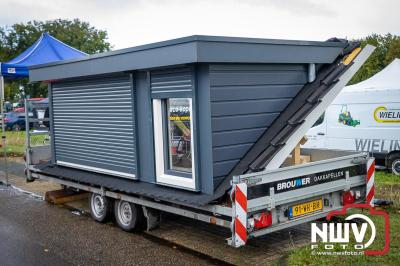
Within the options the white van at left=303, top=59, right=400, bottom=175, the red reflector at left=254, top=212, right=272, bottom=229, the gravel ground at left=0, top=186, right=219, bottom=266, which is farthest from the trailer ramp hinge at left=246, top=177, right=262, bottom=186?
the white van at left=303, top=59, right=400, bottom=175

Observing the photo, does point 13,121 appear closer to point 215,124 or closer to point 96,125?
point 96,125

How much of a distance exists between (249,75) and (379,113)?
8046mm

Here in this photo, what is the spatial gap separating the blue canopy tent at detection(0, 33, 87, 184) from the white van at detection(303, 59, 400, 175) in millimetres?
7620

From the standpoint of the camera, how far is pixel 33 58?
45.8ft

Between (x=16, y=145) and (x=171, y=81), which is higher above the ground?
(x=171, y=81)

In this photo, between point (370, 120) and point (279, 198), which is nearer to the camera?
point (279, 198)

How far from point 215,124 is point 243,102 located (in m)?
0.56

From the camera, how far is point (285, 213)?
5.82m

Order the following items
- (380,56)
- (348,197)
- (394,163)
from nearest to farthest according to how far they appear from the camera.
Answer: (348,197), (394,163), (380,56)

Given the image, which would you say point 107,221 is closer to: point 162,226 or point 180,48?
point 162,226

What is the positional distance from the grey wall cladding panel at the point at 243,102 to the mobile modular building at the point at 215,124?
1 cm

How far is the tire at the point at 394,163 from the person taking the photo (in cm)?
1275
